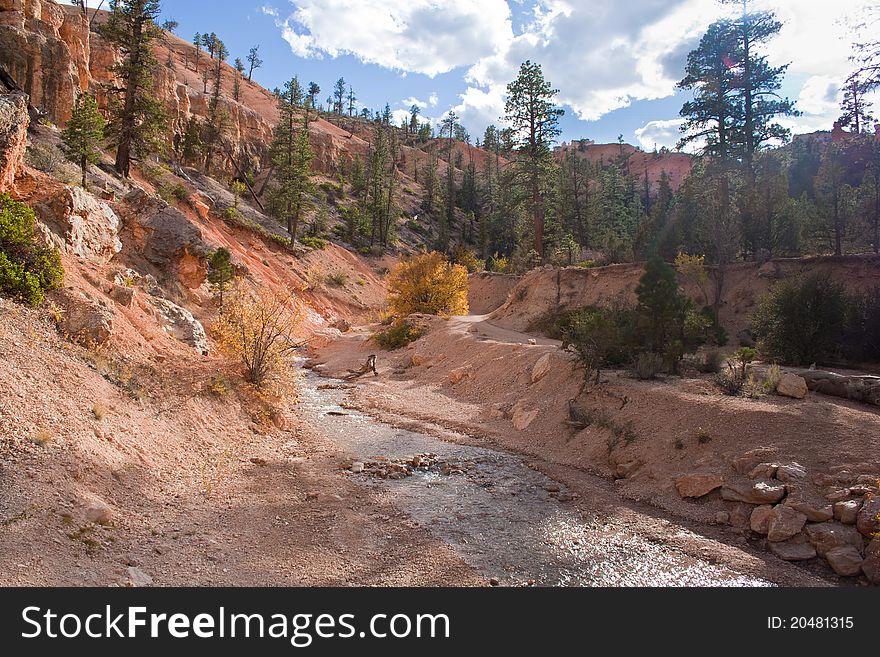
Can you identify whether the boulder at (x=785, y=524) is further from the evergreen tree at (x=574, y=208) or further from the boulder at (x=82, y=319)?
the evergreen tree at (x=574, y=208)

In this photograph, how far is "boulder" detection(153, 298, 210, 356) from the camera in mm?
15227

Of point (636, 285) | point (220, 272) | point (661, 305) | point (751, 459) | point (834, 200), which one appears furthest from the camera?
point (834, 200)

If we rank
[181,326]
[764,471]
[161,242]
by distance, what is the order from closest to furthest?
[764,471] → [181,326] → [161,242]

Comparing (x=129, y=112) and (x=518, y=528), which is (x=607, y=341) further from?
(x=129, y=112)

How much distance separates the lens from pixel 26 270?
9.86m

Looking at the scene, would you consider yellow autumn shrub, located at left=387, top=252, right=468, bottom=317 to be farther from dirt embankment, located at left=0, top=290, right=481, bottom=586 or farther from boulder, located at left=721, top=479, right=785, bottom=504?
boulder, located at left=721, top=479, right=785, bottom=504

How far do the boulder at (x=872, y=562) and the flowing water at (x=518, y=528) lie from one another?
1503 mm

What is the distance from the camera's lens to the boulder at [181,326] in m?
15.2

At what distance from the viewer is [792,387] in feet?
37.9

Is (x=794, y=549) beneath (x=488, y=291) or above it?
beneath

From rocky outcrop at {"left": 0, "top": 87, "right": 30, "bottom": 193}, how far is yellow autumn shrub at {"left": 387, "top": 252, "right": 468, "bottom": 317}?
2190cm

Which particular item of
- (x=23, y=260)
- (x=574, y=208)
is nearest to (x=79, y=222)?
(x=23, y=260)

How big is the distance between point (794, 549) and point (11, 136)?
18.9 m

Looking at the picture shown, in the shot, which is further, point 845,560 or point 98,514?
point 845,560
